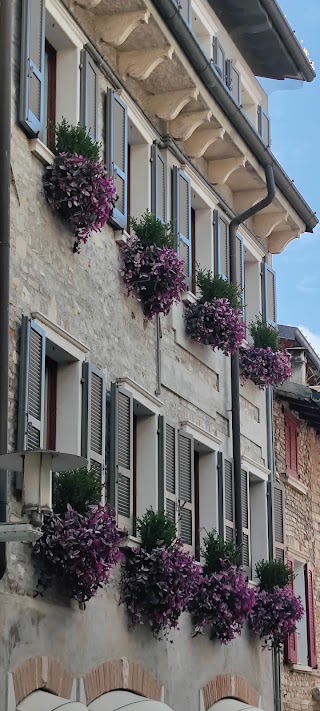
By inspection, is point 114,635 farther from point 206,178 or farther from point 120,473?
point 206,178

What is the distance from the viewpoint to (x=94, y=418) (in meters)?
12.1

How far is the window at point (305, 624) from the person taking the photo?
59.2 ft

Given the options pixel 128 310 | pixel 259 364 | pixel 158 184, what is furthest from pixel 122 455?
pixel 259 364

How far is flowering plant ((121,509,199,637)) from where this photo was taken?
1242 cm

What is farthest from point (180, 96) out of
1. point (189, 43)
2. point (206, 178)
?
point (206, 178)

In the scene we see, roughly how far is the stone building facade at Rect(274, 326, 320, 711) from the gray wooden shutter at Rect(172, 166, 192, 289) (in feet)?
12.9

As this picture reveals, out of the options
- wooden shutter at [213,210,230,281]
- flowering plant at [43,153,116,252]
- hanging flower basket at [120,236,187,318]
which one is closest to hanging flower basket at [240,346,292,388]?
wooden shutter at [213,210,230,281]

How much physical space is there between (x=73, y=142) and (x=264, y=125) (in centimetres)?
770

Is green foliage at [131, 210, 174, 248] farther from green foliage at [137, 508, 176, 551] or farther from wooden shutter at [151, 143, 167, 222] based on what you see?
green foliage at [137, 508, 176, 551]

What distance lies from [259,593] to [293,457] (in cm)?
383

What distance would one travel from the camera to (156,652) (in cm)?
1316

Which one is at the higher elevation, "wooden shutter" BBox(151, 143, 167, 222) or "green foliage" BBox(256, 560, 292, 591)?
"wooden shutter" BBox(151, 143, 167, 222)

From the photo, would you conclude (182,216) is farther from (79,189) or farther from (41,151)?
(41,151)

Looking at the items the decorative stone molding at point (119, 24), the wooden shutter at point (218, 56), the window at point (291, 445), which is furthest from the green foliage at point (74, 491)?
the window at point (291, 445)
